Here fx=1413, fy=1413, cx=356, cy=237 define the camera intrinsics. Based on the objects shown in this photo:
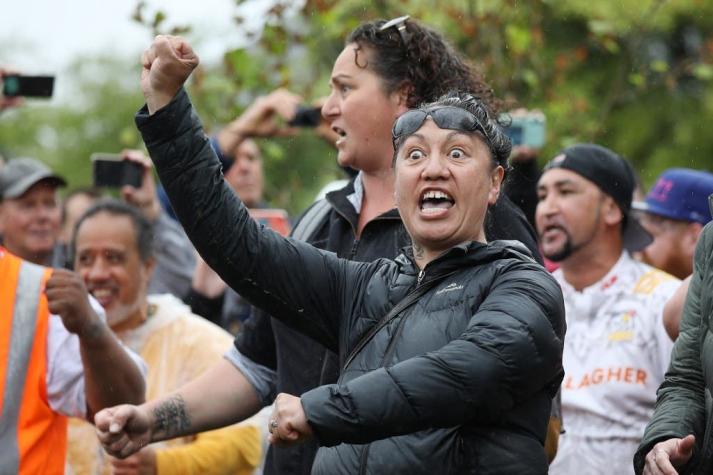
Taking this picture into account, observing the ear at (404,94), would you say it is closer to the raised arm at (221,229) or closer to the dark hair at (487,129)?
the dark hair at (487,129)

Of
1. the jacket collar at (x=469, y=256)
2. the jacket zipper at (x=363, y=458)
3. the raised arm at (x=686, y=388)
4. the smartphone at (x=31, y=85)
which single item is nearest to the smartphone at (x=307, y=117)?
the smartphone at (x=31, y=85)

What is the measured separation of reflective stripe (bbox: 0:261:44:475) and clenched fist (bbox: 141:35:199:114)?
1492 millimetres

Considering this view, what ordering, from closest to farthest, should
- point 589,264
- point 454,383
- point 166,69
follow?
1. point 454,383
2. point 166,69
3. point 589,264

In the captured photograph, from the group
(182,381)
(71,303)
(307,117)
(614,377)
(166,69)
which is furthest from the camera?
(307,117)

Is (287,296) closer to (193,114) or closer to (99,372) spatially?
(193,114)

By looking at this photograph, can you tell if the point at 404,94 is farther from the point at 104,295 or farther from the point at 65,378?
the point at 104,295

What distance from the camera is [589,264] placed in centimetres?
634

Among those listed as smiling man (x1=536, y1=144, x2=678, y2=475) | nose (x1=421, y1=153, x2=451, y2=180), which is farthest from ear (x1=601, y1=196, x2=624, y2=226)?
nose (x1=421, y1=153, x2=451, y2=180)

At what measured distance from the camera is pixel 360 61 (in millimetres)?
4535

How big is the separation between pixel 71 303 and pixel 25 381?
0.39 m

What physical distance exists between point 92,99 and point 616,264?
30264 millimetres

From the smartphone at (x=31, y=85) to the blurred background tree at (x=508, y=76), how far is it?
1.85ft

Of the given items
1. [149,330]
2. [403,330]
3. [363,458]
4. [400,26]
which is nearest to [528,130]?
[149,330]

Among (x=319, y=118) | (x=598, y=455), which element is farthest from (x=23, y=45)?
(x=598, y=455)
